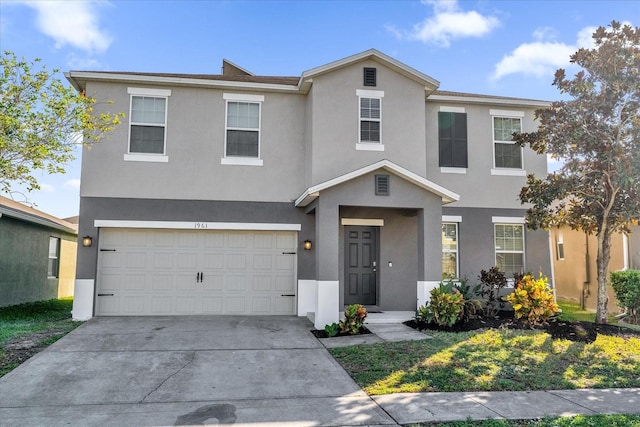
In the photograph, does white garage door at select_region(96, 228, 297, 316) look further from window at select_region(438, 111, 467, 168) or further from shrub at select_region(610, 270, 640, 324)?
shrub at select_region(610, 270, 640, 324)

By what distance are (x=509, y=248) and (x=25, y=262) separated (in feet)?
50.0

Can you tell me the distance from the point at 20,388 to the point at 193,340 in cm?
316

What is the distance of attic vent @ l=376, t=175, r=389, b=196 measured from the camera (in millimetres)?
10438

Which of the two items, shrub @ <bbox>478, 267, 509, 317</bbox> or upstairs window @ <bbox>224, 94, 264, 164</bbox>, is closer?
shrub @ <bbox>478, 267, 509, 317</bbox>

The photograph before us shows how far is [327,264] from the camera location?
32.8ft

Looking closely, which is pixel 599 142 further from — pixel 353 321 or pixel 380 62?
pixel 353 321

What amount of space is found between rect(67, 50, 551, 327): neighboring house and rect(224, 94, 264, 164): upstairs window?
0.03 m

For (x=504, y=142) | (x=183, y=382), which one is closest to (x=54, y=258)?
(x=183, y=382)

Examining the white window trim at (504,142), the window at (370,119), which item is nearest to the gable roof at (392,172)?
the window at (370,119)

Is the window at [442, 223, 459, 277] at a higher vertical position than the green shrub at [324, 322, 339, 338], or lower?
higher

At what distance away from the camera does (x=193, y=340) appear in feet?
29.3

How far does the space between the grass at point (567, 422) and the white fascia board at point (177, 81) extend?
30.5 feet

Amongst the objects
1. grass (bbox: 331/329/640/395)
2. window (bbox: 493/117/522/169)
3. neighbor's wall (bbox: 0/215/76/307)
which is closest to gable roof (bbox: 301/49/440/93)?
window (bbox: 493/117/522/169)

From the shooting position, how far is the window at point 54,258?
55.8 feet
